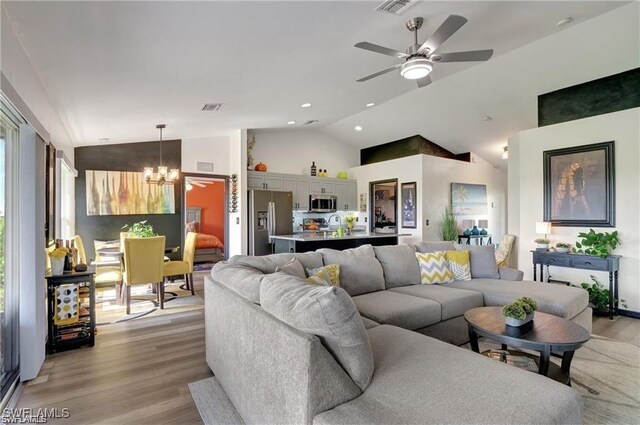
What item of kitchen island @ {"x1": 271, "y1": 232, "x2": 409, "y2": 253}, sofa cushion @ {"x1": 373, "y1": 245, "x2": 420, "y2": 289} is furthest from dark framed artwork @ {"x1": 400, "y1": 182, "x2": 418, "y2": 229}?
sofa cushion @ {"x1": 373, "y1": 245, "x2": 420, "y2": 289}

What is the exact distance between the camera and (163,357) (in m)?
2.91

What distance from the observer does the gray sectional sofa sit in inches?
51.3

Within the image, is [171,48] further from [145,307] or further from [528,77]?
[528,77]

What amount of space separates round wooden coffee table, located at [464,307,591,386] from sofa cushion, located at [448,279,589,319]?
552mm

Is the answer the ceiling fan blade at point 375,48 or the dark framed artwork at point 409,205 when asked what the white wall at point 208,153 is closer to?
the dark framed artwork at point 409,205

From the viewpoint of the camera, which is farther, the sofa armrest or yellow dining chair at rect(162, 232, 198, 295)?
yellow dining chair at rect(162, 232, 198, 295)

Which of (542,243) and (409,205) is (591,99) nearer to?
(542,243)

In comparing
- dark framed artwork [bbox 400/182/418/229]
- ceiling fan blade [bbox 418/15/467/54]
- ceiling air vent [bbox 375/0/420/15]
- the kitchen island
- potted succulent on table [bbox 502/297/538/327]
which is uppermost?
ceiling air vent [bbox 375/0/420/15]

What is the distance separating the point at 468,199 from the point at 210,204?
7036mm

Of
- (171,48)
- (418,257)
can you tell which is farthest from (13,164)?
(418,257)

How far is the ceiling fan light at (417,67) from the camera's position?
300 cm

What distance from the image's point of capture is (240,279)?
84.6 inches

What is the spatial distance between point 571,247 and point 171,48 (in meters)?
5.54

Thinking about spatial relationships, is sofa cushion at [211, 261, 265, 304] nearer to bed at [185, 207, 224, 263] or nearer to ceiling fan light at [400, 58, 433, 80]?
ceiling fan light at [400, 58, 433, 80]
